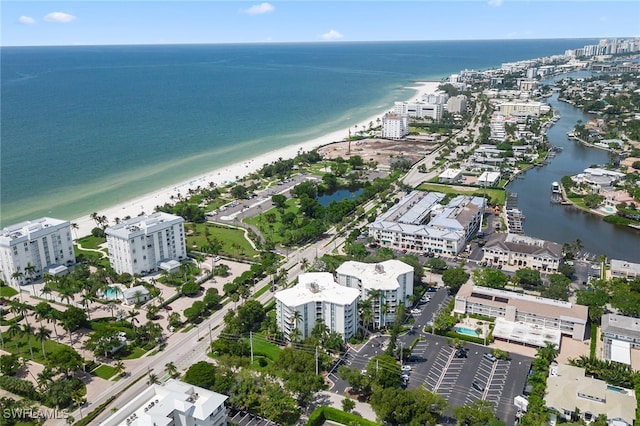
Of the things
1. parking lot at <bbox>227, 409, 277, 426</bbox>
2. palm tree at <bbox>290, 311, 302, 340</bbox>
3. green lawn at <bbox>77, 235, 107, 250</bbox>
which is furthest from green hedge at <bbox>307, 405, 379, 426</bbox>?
green lawn at <bbox>77, 235, 107, 250</bbox>

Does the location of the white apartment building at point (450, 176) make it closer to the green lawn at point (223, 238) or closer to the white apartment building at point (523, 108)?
the green lawn at point (223, 238)

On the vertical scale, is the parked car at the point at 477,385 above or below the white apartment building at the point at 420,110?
below

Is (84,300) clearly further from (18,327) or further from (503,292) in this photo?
(503,292)

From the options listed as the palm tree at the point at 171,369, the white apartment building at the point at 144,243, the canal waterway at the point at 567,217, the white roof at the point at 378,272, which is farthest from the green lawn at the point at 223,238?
the canal waterway at the point at 567,217

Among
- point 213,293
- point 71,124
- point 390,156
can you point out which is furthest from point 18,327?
point 71,124

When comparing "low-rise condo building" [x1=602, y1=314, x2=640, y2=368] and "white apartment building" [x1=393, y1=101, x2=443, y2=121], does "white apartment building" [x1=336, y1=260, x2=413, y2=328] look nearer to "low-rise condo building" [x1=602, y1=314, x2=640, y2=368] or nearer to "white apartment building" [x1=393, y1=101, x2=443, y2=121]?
"low-rise condo building" [x1=602, y1=314, x2=640, y2=368]

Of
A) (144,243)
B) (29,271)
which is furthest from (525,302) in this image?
(29,271)
